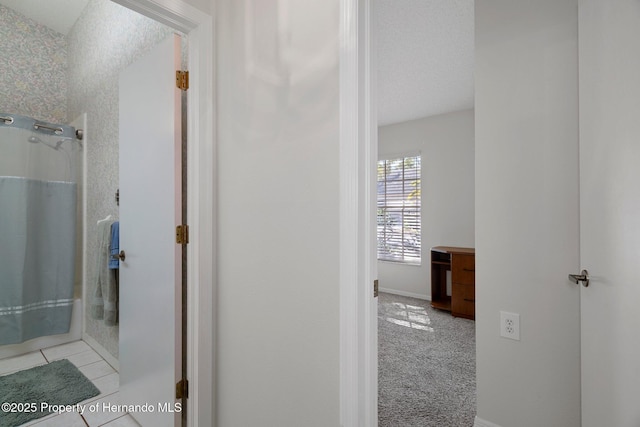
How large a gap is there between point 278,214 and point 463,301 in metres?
A: 3.37

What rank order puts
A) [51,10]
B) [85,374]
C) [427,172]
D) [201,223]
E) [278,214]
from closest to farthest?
[278,214] → [201,223] → [85,374] → [51,10] → [427,172]

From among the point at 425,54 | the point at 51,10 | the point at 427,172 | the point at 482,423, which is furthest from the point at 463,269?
the point at 51,10

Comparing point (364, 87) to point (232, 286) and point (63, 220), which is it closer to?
point (232, 286)

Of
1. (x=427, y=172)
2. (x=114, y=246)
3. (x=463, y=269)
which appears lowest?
(x=463, y=269)

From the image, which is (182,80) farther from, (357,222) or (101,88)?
(101,88)

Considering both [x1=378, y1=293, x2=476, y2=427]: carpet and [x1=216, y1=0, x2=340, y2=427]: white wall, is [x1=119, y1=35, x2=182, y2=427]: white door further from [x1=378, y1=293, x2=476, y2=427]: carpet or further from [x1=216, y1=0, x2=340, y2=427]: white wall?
[x1=378, y1=293, x2=476, y2=427]: carpet

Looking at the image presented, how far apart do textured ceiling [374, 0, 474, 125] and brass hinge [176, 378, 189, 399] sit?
2101 mm

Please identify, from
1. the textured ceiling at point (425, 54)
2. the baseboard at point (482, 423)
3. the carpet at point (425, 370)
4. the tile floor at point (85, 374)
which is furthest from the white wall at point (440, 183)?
the tile floor at point (85, 374)

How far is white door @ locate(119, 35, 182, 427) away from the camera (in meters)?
1.46

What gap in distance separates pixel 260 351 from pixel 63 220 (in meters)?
2.71

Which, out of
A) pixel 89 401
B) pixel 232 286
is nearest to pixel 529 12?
pixel 232 286

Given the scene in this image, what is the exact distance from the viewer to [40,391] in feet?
6.48

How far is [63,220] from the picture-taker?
272 centimetres

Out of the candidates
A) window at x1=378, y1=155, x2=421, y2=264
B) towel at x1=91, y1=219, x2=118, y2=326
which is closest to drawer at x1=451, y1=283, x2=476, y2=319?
window at x1=378, y1=155, x2=421, y2=264
